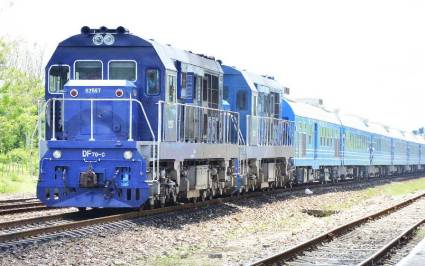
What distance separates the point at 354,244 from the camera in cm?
1398

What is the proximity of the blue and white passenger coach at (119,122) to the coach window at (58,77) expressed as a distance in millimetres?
22

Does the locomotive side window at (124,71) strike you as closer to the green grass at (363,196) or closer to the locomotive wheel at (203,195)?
the locomotive wheel at (203,195)

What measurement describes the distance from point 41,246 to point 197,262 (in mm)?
2419

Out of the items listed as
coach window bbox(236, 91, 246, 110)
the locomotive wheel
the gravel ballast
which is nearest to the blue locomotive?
the locomotive wheel

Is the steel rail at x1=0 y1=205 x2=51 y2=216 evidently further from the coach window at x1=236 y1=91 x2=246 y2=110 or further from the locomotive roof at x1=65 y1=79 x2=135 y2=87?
the coach window at x1=236 y1=91 x2=246 y2=110

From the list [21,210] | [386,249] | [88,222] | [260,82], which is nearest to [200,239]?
[88,222]

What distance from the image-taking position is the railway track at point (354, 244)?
11.6 meters

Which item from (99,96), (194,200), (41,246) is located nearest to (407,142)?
(194,200)

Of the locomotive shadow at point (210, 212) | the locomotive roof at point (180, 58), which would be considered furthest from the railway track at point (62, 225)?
the locomotive roof at point (180, 58)

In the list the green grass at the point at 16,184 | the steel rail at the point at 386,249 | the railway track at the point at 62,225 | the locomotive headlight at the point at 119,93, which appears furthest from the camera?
the green grass at the point at 16,184

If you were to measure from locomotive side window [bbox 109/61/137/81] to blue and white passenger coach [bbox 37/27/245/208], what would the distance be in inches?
0.9

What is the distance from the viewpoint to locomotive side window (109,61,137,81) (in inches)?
667

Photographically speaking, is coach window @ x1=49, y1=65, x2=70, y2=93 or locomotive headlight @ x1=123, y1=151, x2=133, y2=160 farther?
coach window @ x1=49, y1=65, x2=70, y2=93

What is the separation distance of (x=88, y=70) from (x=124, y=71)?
79 cm
